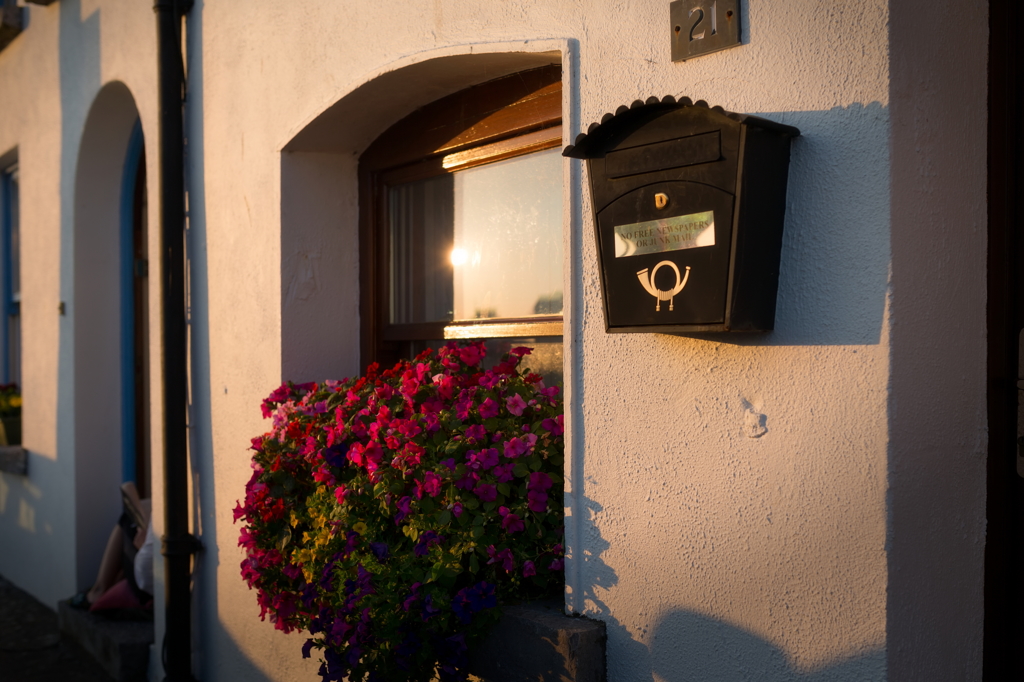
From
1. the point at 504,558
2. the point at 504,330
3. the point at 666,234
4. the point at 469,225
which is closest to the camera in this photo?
the point at 666,234

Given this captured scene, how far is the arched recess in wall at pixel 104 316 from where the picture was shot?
4.96 metres

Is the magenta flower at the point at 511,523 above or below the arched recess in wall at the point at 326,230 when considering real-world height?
below

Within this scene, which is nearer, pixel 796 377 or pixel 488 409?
pixel 796 377

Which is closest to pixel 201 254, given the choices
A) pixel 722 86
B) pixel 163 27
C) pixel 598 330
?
pixel 163 27

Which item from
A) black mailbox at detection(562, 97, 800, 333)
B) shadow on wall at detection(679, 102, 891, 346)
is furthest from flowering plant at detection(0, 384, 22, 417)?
shadow on wall at detection(679, 102, 891, 346)

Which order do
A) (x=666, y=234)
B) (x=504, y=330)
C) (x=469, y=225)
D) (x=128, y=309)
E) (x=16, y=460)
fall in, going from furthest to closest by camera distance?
(x=16, y=460)
(x=128, y=309)
(x=469, y=225)
(x=504, y=330)
(x=666, y=234)

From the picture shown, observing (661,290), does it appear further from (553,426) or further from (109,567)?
(109,567)

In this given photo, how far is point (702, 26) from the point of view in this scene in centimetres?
191

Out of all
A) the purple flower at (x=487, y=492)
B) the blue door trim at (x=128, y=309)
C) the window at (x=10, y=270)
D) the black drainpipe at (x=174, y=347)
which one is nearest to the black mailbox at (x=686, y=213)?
the purple flower at (x=487, y=492)

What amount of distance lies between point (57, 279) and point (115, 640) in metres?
2.20

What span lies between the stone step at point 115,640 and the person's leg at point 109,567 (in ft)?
0.39

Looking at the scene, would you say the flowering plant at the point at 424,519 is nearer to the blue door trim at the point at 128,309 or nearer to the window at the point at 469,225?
the window at the point at 469,225

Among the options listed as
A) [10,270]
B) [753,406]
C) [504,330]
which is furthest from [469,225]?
[10,270]

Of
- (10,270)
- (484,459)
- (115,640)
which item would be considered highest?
(10,270)
